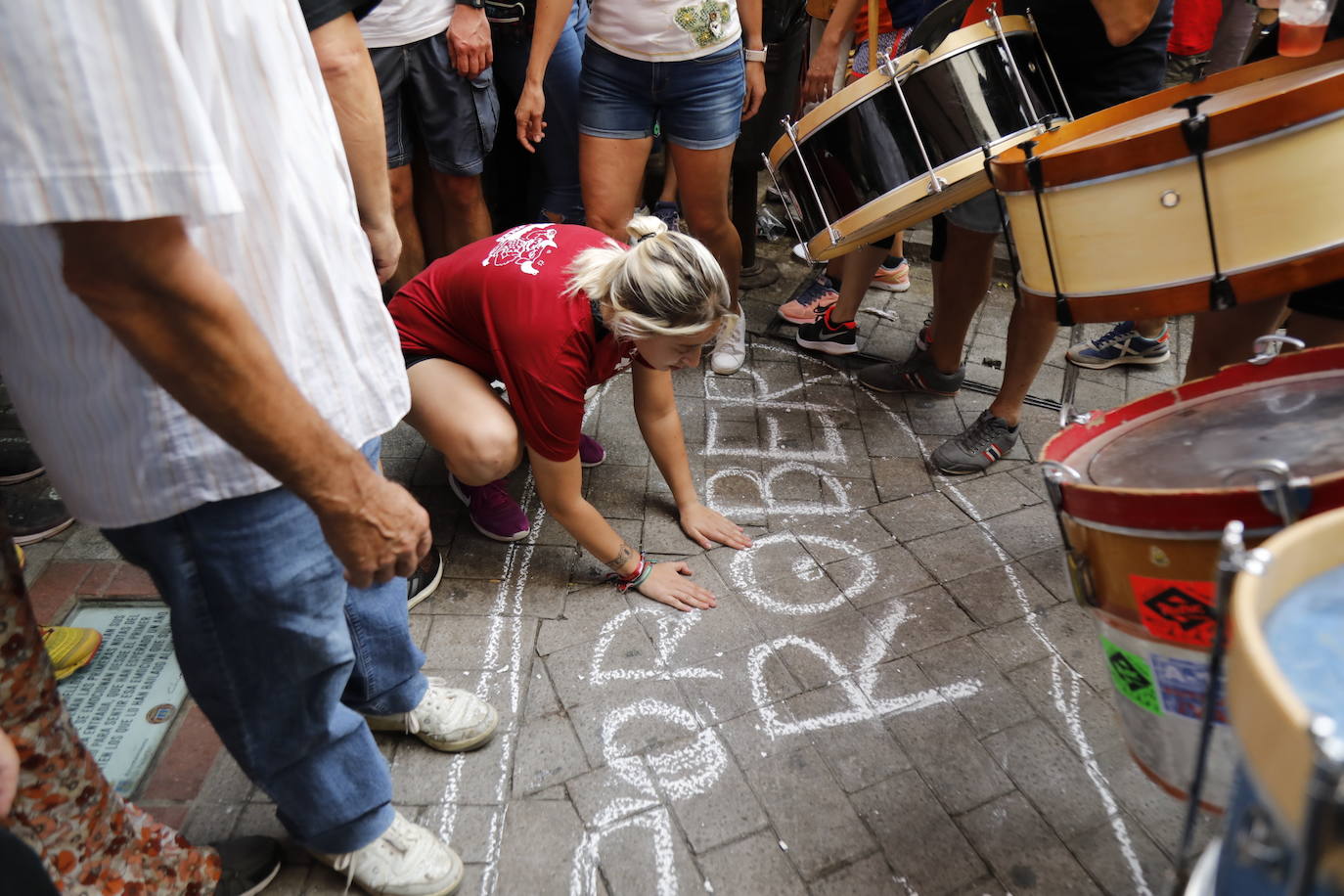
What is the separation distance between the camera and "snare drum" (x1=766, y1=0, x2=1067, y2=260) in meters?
2.65

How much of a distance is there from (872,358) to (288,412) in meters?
3.11

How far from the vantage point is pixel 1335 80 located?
1643 millimetres

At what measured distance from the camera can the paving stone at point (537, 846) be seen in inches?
73.5

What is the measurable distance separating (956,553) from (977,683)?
566 mm

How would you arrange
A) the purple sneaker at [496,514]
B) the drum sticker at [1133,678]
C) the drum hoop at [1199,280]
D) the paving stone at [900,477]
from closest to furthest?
the drum sticker at [1133,678]
the drum hoop at [1199,280]
the purple sneaker at [496,514]
the paving stone at [900,477]

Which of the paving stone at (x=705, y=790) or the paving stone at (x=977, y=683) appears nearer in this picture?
the paving stone at (x=705, y=790)

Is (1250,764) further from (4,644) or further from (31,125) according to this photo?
(4,644)

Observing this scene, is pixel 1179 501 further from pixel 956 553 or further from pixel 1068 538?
pixel 956 553

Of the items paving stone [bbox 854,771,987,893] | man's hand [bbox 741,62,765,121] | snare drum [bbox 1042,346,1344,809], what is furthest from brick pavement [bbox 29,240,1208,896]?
man's hand [bbox 741,62,765,121]

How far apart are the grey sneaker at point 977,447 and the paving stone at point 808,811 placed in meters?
1.41

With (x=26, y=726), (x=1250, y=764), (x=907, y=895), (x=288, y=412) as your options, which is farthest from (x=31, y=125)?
(x=907, y=895)

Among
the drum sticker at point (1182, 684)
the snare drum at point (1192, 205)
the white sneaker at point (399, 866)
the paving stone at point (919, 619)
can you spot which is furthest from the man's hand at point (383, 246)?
the drum sticker at point (1182, 684)

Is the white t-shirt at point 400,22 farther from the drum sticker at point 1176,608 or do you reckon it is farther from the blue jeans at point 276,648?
the drum sticker at point 1176,608

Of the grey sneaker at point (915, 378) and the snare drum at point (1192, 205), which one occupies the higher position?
the snare drum at point (1192, 205)
